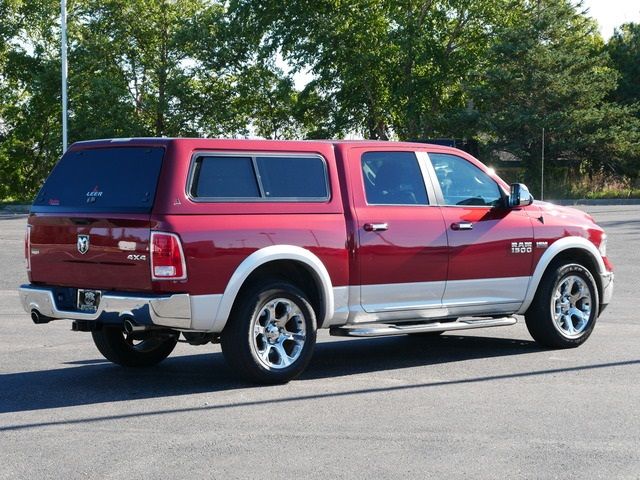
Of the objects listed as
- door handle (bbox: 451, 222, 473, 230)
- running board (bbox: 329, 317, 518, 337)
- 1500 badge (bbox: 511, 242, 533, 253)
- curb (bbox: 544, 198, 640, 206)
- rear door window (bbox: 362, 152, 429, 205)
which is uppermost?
rear door window (bbox: 362, 152, 429, 205)

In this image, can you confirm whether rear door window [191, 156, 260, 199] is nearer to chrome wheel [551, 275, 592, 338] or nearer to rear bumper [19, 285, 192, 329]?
rear bumper [19, 285, 192, 329]

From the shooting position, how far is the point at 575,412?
23.8ft

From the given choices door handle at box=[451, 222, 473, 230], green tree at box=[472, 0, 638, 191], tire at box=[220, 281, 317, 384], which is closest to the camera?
tire at box=[220, 281, 317, 384]

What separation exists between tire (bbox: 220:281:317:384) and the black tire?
1.13 meters

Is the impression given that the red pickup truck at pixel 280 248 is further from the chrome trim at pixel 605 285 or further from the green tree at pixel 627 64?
the green tree at pixel 627 64

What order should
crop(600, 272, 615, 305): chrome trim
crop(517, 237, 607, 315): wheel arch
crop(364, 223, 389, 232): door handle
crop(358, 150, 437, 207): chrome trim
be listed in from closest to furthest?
crop(364, 223, 389, 232): door handle → crop(358, 150, 437, 207): chrome trim → crop(517, 237, 607, 315): wheel arch → crop(600, 272, 615, 305): chrome trim

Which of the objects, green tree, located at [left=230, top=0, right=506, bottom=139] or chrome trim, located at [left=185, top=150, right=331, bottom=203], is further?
green tree, located at [left=230, top=0, right=506, bottom=139]

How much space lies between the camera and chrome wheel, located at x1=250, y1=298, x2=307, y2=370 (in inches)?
326

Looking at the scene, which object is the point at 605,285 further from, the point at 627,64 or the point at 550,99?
the point at 627,64

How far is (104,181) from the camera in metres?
8.45

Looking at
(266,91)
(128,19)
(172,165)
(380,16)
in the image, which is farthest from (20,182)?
(172,165)

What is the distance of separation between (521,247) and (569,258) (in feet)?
2.42

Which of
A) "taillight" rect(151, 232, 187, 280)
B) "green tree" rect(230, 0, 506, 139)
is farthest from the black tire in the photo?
"green tree" rect(230, 0, 506, 139)

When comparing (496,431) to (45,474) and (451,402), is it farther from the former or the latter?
(45,474)
